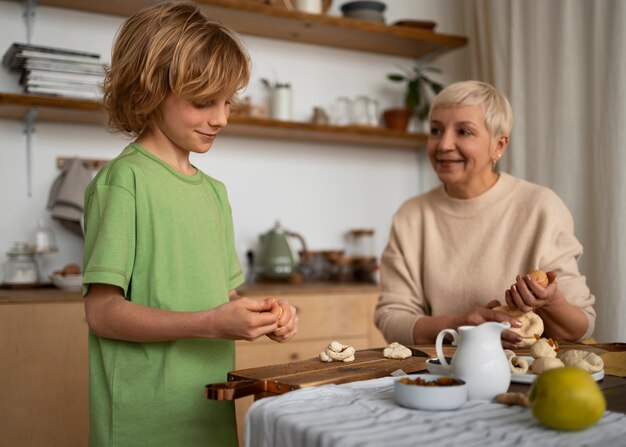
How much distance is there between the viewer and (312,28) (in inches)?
128

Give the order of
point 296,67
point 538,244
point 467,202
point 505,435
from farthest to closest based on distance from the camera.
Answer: point 296,67
point 467,202
point 538,244
point 505,435

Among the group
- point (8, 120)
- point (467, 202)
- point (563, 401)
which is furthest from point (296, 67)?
point (563, 401)

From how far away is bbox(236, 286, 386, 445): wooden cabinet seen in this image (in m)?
2.79

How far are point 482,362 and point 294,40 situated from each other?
264 centimetres

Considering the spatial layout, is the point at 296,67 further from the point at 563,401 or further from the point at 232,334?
the point at 563,401

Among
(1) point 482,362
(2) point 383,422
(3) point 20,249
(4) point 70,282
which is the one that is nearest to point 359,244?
(4) point 70,282

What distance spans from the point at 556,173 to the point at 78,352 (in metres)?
2.00

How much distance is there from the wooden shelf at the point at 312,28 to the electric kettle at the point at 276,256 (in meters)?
0.91

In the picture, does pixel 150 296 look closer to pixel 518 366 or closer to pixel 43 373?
pixel 518 366

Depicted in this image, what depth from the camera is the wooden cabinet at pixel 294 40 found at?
9.13 ft

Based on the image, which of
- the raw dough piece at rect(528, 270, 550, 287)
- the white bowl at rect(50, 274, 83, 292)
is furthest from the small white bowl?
the white bowl at rect(50, 274, 83, 292)

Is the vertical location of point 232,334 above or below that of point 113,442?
above

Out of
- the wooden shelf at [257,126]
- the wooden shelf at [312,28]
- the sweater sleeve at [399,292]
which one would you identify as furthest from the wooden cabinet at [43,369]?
the wooden shelf at [312,28]

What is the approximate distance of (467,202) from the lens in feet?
6.74
